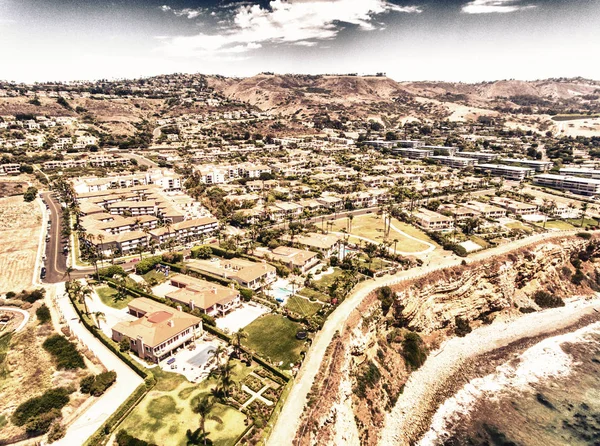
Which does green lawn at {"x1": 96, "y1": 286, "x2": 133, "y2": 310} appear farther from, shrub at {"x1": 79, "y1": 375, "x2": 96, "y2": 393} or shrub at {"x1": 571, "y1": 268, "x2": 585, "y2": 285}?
shrub at {"x1": 571, "y1": 268, "x2": 585, "y2": 285}

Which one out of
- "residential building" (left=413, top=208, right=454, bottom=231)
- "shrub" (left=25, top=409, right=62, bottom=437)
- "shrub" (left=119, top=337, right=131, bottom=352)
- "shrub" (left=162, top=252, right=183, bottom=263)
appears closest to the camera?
"shrub" (left=25, top=409, right=62, bottom=437)

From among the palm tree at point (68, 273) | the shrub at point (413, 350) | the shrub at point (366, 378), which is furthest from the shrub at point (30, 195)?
the shrub at point (413, 350)

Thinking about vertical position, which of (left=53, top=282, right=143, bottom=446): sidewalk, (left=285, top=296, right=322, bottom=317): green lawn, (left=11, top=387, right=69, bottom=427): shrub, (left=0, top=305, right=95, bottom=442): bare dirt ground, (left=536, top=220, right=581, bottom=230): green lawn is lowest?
(left=536, top=220, right=581, bottom=230): green lawn

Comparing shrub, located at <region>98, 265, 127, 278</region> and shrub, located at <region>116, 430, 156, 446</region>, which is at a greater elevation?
shrub, located at <region>98, 265, 127, 278</region>

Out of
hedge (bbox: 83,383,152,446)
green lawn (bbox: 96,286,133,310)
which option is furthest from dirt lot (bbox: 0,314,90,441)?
green lawn (bbox: 96,286,133,310)

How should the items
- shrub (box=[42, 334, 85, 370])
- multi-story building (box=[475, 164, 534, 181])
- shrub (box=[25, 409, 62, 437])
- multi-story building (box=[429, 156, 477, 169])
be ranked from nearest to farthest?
shrub (box=[25, 409, 62, 437])
shrub (box=[42, 334, 85, 370])
multi-story building (box=[475, 164, 534, 181])
multi-story building (box=[429, 156, 477, 169])

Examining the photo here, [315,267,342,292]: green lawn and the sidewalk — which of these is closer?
the sidewalk
